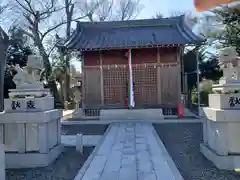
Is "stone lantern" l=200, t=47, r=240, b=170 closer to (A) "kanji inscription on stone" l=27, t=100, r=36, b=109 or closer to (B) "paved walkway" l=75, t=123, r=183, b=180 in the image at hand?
(B) "paved walkway" l=75, t=123, r=183, b=180

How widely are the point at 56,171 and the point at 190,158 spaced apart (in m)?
2.46

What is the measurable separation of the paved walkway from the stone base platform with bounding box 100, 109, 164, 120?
5.02m

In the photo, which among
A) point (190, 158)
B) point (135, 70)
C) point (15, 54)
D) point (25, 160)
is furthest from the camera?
point (15, 54)

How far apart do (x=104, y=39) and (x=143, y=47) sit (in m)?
2.23

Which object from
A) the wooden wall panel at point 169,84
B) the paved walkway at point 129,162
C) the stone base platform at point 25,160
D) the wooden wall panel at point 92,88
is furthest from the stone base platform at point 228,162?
the wooden wall panel at point 92,88

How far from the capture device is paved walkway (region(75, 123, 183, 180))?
13.0 feet

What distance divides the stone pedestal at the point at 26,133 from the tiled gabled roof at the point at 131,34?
745 cm

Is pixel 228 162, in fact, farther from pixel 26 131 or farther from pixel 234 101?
pixel 26 131

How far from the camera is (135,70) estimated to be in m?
12.8

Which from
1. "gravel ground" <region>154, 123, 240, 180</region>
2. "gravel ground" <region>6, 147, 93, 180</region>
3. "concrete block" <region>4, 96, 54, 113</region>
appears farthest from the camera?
"concrete block" <region>4, 96, 54, 113</region>

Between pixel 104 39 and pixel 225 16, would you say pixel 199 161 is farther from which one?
pixel 225 16

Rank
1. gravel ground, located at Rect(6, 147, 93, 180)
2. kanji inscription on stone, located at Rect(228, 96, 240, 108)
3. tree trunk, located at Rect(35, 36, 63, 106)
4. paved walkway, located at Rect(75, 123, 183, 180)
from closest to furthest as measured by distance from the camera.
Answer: paved walkway, located at Rect(75, 123, 183, 180) → gravel ground, located at Rect(6, 147, 93, 180) → kanji inscription on stone, located at Rect(228, 96, 240, 108) → tree trunk, located at Rect(35, 36, 63, 106)

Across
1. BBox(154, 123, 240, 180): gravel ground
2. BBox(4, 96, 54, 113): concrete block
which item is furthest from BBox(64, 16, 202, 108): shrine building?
BBox(4, 96, 54, 113): concrete block

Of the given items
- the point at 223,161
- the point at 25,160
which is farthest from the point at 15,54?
the point at 223,161
